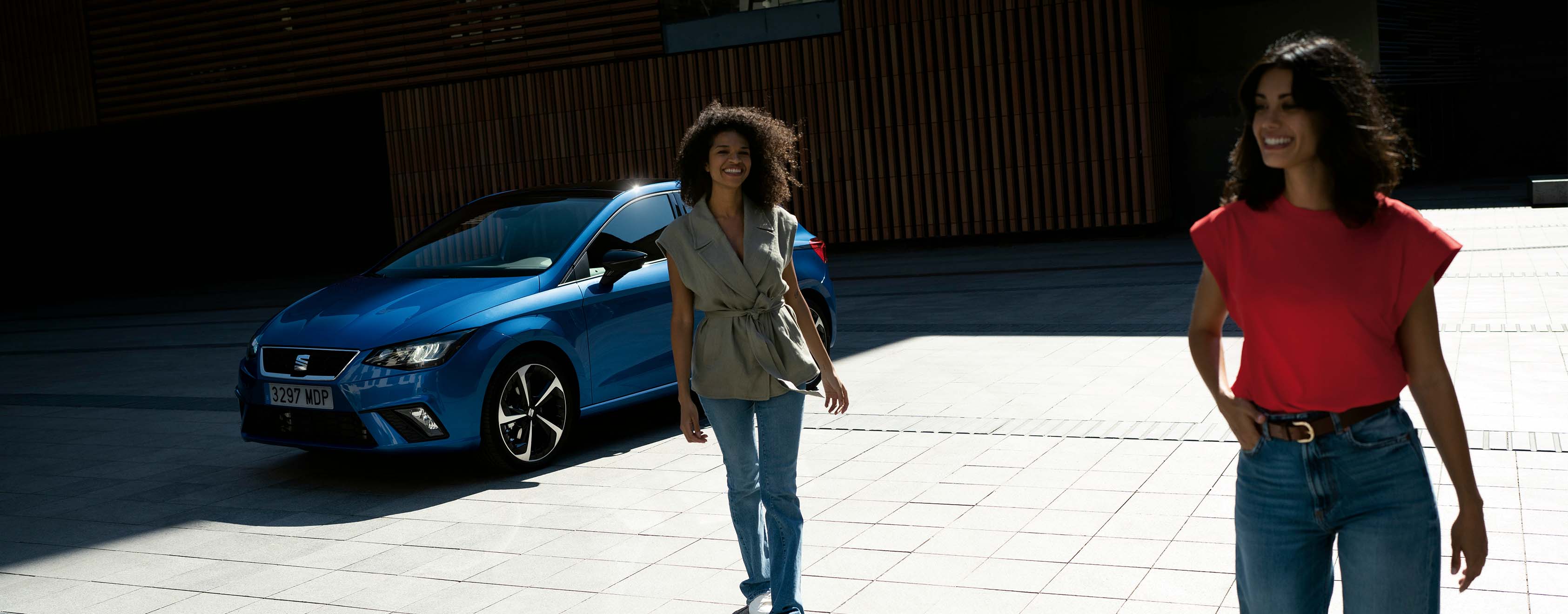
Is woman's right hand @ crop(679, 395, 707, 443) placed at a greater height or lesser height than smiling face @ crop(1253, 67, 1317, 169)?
lesser

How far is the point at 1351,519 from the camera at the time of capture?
7.34 feet

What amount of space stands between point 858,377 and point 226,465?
147 inches

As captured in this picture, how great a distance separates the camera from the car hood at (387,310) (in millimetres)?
6047

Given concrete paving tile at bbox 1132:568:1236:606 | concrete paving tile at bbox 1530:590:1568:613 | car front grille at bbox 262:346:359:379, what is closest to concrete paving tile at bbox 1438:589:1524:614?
concrete paving tile at bbox 1530:590:1568:613

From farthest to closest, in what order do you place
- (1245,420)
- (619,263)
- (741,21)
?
(741,21) < (619,263) < (1245,420)

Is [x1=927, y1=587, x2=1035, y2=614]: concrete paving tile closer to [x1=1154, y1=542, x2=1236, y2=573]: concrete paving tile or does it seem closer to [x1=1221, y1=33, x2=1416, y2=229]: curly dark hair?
[x1=1154, y1=542, x2=1236, y2=573]: concrete paving tile

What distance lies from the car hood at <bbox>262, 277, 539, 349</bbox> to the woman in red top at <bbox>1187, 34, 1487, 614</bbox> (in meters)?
4.47

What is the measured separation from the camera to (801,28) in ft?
64.5

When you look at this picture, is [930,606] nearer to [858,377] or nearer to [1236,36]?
[858,377]

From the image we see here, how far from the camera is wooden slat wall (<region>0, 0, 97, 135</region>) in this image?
22.6 m

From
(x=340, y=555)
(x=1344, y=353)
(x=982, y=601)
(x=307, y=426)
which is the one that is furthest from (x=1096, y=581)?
(x=307, y=426)

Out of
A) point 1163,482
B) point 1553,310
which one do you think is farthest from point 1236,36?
point 1163,482

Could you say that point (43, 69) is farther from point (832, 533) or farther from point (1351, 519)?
point (1351, 519)

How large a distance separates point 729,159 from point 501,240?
338cm
